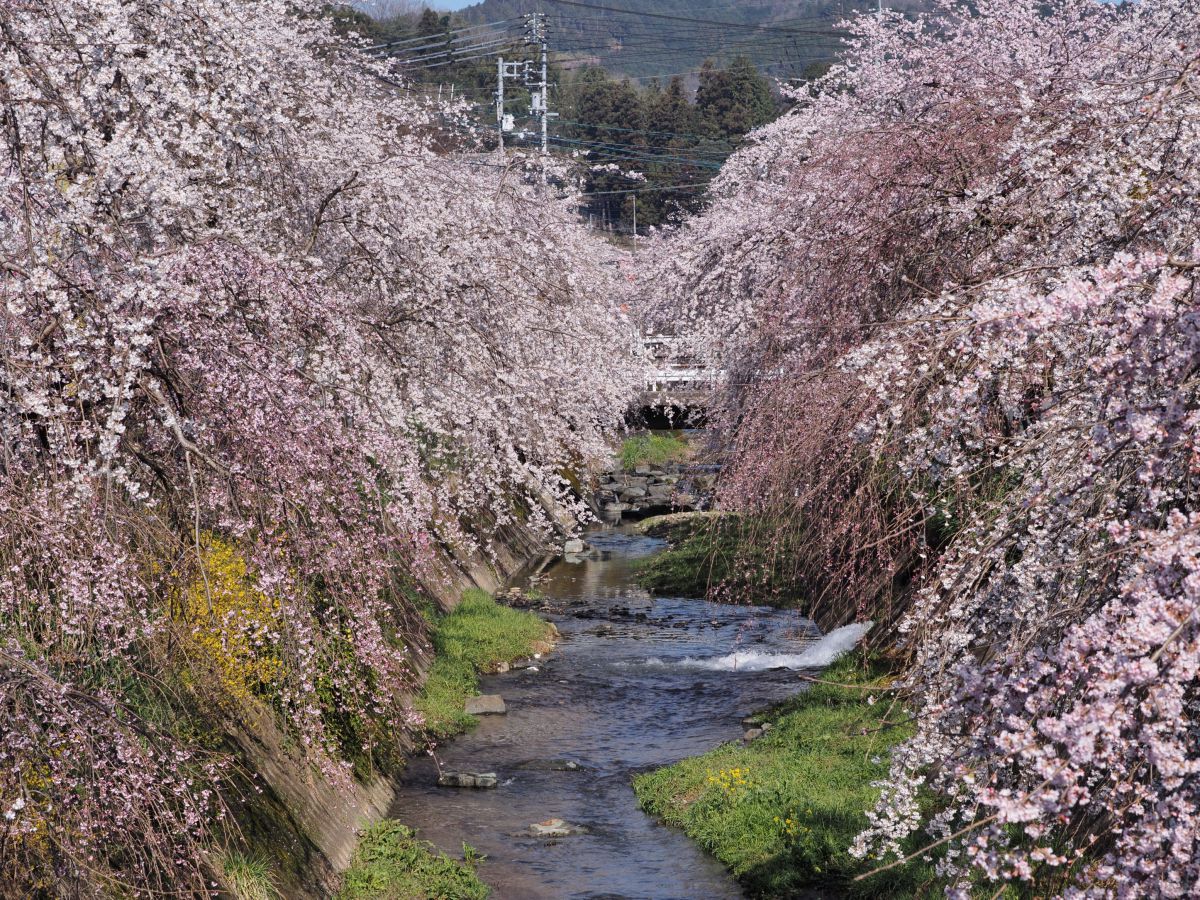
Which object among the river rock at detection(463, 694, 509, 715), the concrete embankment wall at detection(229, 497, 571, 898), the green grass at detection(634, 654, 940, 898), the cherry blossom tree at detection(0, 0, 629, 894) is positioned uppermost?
the cherry blossom tree at detection(0, 0, 629, 894)

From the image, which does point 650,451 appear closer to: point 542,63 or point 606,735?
point 542,63

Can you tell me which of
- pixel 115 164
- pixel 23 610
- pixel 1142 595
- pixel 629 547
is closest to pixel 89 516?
pixel 23 610

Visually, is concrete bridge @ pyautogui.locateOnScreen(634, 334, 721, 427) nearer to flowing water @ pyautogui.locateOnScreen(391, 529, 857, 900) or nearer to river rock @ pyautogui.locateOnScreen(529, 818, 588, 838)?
flowing water @ pyautogui.locateOnScreen(391, 529, 857, 900)

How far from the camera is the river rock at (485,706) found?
1514 centimetres

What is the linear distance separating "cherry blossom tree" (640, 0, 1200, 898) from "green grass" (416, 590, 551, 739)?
4403 mm

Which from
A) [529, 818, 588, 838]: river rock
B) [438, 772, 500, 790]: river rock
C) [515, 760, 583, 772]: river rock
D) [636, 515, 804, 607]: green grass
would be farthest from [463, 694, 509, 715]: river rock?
[636, 515, 804, 607]: green grass

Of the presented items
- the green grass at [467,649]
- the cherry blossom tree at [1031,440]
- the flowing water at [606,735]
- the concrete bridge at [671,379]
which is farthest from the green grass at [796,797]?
the concrete bridge at [671,379]

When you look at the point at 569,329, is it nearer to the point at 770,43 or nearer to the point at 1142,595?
the point at 1142,595

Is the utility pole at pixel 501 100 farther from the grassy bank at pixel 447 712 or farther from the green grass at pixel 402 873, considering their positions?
the green grass at pixel 402 873

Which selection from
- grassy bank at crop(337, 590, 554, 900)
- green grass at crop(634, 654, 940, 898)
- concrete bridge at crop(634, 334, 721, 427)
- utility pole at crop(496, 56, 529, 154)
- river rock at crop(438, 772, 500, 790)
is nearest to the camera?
grassy bank at crop(337, 590, 554, 900)

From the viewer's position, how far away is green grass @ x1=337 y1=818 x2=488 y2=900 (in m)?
9.57

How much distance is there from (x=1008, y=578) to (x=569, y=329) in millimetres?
11867

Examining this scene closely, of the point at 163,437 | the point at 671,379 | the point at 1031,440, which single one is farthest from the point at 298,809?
the point at 671,379

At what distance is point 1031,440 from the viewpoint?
4777 mm
